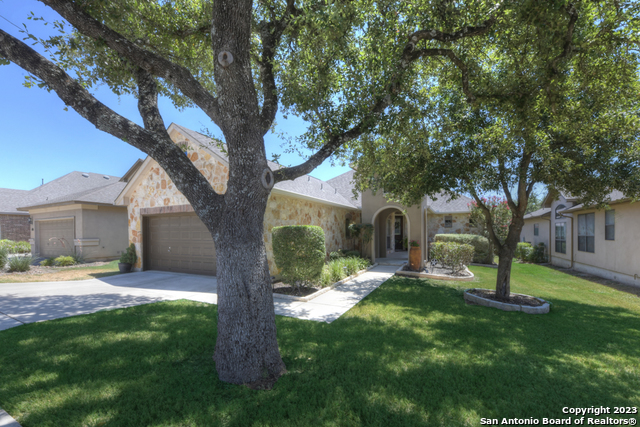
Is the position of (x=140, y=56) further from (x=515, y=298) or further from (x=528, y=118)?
(x=515, y=298)

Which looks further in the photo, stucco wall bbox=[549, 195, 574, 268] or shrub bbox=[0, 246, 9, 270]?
stucco wall bbox=[549, 195, 574, 268]

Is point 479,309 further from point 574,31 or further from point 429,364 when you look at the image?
point 574,31

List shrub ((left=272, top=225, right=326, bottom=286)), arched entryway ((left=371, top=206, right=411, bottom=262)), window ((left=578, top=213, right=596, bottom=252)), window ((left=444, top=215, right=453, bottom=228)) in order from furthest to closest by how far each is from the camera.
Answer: window ((left=444, top=215, right=453, bottom=228))
arched entryway ((left=371, top=206, right=411, bottom=262))
window ((left=578, top=213, right=596, bottom=252))
shrub ((left=272, top=225, right=326, bottom=286))

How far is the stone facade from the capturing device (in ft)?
69.9

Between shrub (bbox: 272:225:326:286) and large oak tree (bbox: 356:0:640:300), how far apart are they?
9.20 ft

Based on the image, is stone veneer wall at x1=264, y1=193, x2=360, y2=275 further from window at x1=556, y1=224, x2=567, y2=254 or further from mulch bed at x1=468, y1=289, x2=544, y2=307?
window at x1=556, y1=224, x2=567, y2=254

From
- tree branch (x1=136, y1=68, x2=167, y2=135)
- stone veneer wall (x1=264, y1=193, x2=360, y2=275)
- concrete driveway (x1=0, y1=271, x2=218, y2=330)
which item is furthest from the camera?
stone veneer wall (x1=264, y1=193, x2=360, y2=275)

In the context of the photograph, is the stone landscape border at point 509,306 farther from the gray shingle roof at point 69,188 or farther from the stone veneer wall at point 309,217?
the gray shingle roof at point 69,188

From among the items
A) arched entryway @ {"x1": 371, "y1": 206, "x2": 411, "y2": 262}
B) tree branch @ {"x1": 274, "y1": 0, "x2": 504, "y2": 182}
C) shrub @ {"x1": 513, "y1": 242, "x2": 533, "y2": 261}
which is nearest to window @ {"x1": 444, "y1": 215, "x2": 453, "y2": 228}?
arched entryway @ {"x1": 371, "y1": 206, "x2": 411, "y2": 262}

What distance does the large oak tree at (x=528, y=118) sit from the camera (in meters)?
5.23

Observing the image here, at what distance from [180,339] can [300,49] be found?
610 centimetres

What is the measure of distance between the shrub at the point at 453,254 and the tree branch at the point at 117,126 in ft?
34.7

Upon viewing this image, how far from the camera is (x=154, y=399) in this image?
3.17m

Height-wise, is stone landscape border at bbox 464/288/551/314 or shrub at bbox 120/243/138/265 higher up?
shrub at bbox 120/243/138/265
